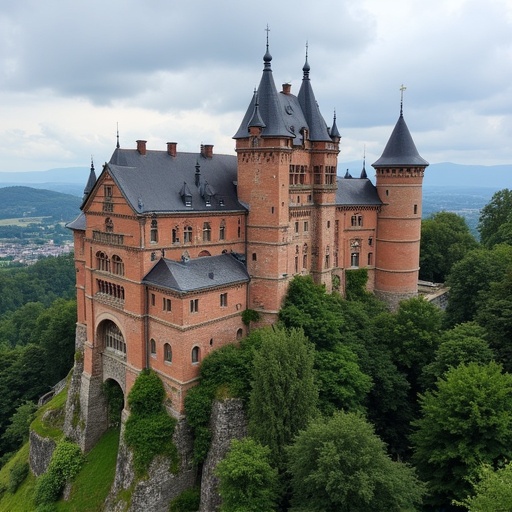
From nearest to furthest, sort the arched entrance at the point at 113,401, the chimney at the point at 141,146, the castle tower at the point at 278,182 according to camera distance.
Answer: the castle tower at the point at 278,182 < the chimney at the point at 141,146 < the arched entrance at the point at 113,401

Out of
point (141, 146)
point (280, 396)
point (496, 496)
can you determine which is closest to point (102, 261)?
point (141, 146)

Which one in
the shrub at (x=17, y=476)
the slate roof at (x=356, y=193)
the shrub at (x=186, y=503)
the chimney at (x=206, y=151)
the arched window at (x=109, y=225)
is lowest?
the shrub at (x=17, y=476)

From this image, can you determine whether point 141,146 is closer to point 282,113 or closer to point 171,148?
point 171,148

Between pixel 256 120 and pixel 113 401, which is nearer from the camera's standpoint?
pixel 256 120

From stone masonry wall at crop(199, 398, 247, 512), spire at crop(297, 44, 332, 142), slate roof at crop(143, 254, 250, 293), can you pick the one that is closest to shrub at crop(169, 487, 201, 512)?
stone masonry wall at crop(199, 398, 247, 512)

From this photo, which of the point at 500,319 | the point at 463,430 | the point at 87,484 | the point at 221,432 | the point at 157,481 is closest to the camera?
the point at 463,430

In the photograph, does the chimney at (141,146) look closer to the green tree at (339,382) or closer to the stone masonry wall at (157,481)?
the stone masonry wall at (157,481)

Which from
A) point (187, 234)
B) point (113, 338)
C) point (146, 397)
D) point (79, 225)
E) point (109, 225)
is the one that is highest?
point (109, 225)

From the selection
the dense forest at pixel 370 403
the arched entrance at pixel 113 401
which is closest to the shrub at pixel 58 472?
the arched entrance at pixel 113 401
